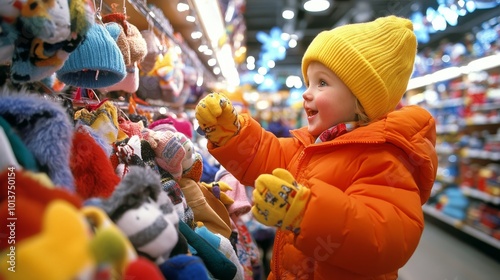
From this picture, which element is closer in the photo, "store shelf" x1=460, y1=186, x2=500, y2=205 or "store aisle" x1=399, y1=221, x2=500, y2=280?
"store aisle" x1=399, y1=221, x2=500, y2=280

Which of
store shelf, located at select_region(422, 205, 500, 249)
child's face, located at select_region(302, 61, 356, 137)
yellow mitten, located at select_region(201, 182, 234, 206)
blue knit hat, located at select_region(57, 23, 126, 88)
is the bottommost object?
store shelf, located at select_region(422, 205, 500, 249)

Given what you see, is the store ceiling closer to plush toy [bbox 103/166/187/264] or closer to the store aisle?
plush toy [bbox 103/166/187/264]

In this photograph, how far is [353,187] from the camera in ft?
3.04

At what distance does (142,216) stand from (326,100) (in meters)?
0.75

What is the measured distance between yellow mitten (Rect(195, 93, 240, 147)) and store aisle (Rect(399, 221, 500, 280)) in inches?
99.1

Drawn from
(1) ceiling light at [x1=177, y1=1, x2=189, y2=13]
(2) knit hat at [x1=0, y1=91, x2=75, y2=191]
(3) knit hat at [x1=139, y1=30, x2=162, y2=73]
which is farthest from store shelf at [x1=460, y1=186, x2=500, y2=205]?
(2) knit hat at [x1=0, y1=91, x2=75, y2=191]

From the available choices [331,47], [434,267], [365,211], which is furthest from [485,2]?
[365,211]

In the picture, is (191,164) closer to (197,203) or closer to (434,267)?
(197,203)

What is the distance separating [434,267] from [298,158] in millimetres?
2757

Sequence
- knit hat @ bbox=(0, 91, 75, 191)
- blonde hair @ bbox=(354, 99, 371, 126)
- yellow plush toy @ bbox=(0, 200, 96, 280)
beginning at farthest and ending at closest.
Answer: blonde hair @ bbox=(354, 99, 371, 126) → knit hat @ bbox=(0, 91, 75, 191) → yellow plush toy @ bbox=(0, 200, 96, 280)

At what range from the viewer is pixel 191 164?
1.15 m

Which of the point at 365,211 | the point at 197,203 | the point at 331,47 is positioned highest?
the point at 331,47

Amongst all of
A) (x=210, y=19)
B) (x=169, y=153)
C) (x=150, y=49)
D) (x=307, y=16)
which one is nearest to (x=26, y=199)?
(x=169, y=153)

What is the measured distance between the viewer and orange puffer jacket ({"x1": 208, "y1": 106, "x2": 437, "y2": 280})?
2.52ft
